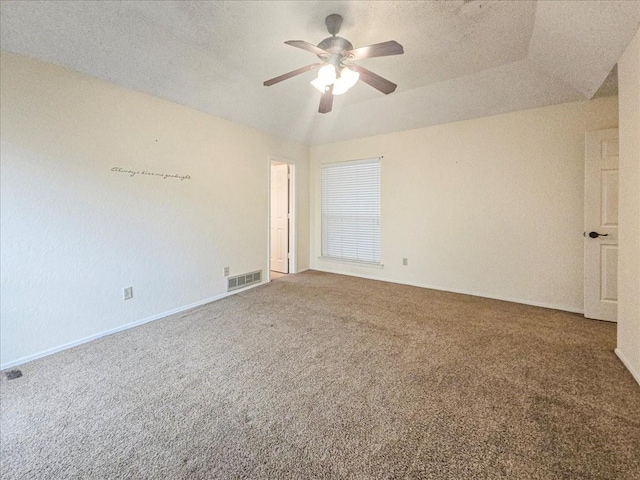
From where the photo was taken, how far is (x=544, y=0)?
198cm

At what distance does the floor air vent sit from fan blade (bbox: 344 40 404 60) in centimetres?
316

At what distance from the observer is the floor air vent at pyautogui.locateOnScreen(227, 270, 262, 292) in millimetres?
3982

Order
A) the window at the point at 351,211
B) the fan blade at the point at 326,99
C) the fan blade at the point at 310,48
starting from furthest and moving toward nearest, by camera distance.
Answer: the window at the point at 351,211 < the fan blade at the point at 326,99 < the fan blade at the point at 310,48

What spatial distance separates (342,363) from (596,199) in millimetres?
3225

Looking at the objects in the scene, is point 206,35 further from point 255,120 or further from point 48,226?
point 48,226

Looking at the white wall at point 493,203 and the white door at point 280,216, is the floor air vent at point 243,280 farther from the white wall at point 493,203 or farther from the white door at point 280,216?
the white wall at point 493,203

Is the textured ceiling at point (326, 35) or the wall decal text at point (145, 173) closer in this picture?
the textured ceiling at point (326, 35)

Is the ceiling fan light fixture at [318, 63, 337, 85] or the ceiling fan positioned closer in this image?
the ceiling fan

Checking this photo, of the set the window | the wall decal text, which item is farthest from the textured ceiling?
the window

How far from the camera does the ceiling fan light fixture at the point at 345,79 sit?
2209 millimetres

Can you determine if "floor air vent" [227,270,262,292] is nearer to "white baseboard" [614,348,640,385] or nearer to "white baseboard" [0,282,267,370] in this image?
"white baseboard" [0,282,267,370]

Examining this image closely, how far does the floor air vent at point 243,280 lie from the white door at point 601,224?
421cm

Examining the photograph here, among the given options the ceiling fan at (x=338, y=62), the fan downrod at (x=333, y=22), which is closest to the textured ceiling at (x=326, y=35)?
the fan downrod at (x=333, y=22)

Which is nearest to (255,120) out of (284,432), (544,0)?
(544,0)
